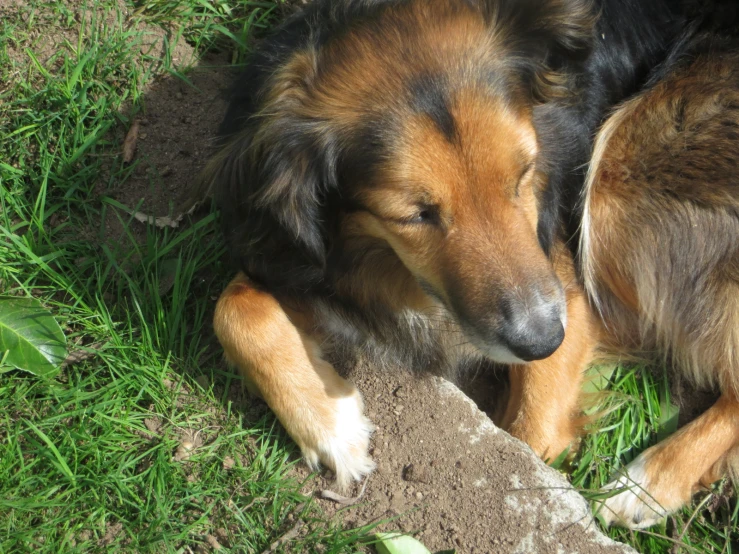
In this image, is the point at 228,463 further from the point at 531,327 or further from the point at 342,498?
the point at 531,327

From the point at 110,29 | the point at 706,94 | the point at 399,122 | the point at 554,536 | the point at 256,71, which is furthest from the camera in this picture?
the point at 110,29

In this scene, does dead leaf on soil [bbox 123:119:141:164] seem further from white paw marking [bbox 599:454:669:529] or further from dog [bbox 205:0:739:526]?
white paw marking [bbox 599:454:669:529]

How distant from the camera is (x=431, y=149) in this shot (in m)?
2.37

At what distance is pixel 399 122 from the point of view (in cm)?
240

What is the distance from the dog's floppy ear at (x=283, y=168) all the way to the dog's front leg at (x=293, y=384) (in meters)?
0.31

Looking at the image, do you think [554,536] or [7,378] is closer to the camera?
[554,536]

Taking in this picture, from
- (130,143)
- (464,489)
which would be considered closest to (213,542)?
(464,489)

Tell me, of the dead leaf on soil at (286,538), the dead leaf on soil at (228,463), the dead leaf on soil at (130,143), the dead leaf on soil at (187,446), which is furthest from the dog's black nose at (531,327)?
the dead leaf on soil at (130,143)

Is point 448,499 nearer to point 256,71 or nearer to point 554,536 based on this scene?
point 554,536

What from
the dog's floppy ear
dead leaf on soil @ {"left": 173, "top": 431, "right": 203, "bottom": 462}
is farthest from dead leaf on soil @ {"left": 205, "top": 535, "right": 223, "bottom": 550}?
the dog's floppy ear

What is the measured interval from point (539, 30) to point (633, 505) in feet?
6.22

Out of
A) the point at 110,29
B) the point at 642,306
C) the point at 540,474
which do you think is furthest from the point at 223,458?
the point at 110,29

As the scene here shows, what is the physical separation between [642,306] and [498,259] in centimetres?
115

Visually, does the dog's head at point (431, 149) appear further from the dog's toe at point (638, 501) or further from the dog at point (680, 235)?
the dog's toe at point (638, 501)
